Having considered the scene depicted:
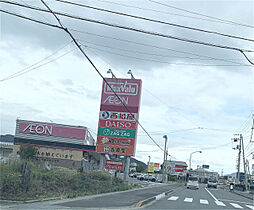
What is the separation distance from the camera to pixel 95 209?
575 inches

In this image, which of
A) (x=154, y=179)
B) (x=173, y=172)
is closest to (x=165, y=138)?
(x=154, y=179)

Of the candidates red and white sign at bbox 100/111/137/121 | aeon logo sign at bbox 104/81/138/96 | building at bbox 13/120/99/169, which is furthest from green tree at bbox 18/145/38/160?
aeon logo sign at bbox 104/81/138/96

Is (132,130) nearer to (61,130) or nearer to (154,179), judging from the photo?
(61,130)

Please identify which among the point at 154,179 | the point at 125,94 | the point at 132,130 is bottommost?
the point at 154,179

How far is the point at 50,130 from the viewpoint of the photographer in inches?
2135

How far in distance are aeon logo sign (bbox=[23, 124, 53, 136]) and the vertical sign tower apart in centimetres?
1697

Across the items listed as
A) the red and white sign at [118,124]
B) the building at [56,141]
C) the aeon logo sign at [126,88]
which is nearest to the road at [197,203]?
the red and white sign at [118,124]

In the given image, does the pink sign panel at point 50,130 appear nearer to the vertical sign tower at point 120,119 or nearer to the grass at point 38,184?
the vertical sign tower at point 120,119

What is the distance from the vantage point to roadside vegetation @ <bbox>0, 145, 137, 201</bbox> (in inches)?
653

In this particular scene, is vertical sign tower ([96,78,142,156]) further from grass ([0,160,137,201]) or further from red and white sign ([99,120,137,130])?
grass ([0,160,137,201])

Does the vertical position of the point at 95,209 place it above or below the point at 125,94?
below

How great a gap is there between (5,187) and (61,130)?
125 feet

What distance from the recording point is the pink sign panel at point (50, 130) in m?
54.2

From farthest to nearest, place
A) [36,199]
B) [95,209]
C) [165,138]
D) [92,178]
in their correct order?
[165,138] → [92,178] → [36,199] → [95,209]
